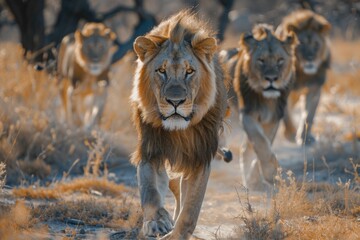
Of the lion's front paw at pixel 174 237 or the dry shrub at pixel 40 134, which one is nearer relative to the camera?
the lion's front paw at pixel 174 237

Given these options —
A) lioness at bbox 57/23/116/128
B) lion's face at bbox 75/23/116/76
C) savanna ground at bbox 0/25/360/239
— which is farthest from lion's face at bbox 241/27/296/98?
lion's face at bbox 75/23/116/76

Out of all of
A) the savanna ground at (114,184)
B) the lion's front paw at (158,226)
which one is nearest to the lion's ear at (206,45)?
the savanna ground at (114,184)

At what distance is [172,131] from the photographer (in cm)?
545

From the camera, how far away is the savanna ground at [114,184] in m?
5.32

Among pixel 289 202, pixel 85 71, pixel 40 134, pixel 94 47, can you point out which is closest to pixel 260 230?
pixel 289 202

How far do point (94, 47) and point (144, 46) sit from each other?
6.79m

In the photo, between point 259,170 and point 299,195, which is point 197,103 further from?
point 259,170

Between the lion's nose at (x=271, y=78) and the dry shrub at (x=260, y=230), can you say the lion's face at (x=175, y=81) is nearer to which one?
the dry shrub at (x=260, y=230)

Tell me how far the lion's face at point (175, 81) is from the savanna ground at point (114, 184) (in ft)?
2.37

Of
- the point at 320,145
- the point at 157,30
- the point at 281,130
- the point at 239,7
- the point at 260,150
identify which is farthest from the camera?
the point at 239,7

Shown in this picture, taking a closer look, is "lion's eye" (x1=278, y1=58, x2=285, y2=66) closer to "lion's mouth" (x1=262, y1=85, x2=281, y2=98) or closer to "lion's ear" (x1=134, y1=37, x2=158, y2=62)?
"lion's mouth" (x1=262, y1=85, x2=281, y2=98)

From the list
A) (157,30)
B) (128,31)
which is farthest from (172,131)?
(128,31)

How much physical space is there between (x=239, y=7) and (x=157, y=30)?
28411 millimetres

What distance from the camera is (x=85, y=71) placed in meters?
11.8
